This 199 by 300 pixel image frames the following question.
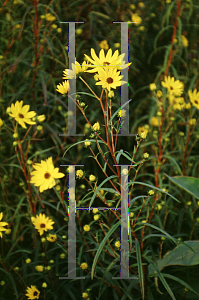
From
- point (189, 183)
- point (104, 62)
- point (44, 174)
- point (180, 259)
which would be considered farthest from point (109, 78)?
point (180, 259)

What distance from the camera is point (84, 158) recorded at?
1.17 metres

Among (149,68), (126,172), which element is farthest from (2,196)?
(149,68)

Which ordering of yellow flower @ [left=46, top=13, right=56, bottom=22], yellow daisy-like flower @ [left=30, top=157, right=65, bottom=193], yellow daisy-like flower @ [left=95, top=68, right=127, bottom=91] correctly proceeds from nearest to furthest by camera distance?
yellow daisy-like flower @ [left=95, top=68, right=127, bottom=91]
yellow daisy-like flower @ [left=30, top=157, right=65, bottom=193]
yellow flower @ [left=46, top=13, right=56, bottom=22]

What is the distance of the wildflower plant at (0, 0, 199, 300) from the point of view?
27.6 inches

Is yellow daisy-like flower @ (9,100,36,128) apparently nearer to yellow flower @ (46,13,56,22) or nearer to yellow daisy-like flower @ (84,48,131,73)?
yellow daisy-like flower @ (84,48,131,73)

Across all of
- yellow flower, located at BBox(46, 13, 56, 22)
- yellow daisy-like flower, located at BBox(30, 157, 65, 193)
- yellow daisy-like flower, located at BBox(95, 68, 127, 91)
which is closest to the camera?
yellow daisy-like flower, located at BBox(95, 68, 127, 91)

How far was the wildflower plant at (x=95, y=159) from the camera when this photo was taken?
27.6 inches

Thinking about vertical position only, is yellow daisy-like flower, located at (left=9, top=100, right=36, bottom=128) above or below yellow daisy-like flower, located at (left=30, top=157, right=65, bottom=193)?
above

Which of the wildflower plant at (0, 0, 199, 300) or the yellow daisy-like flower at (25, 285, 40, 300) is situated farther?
the yellow daisy-like flower at (25, 285, 40, 300)

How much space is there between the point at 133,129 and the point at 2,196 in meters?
0.64

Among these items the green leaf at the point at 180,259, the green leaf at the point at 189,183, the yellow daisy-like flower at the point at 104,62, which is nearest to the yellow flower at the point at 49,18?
the yellow daisy-like flower at the point at 104,62

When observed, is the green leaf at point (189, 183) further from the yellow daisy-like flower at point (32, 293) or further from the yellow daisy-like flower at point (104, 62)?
the yellow daisy-like flower at point (32, 293)

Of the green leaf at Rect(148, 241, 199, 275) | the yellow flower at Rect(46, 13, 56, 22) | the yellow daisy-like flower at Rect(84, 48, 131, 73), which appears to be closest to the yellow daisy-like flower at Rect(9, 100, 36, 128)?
the yellow daisy-like flower at Rect(84, 48, 131, 73)

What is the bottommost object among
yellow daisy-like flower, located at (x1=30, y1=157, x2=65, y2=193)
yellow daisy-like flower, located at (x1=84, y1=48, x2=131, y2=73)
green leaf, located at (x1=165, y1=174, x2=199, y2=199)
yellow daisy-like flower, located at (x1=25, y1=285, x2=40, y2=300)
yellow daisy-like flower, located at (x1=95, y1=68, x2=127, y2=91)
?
yellow daisy-like flower, located at (x1=25, y1=285, x2=40, y2=300)
